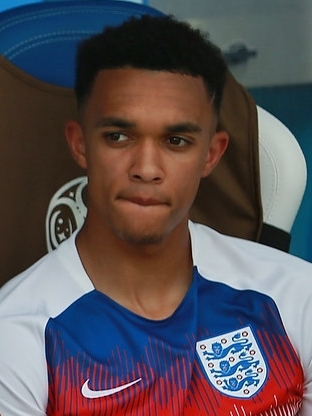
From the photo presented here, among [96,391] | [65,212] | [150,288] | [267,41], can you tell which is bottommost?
[96,391]

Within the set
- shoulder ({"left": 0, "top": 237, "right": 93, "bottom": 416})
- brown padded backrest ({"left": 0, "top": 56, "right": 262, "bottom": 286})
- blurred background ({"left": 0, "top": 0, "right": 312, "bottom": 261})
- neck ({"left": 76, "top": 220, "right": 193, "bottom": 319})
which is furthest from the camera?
blurred background ({"left": 0, "top": 0, "right": 312, "bottom": 261})

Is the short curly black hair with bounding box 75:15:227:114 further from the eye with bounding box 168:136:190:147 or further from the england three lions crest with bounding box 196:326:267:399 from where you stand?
A: the england three lions crest with bounding box 196:326:267:399

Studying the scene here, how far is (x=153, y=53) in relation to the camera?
1154 millimetres

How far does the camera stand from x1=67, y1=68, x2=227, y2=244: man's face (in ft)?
3.64

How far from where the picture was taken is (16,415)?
106 cm

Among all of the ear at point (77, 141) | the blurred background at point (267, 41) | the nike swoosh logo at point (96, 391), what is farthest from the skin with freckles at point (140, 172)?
the blurred background at point (267, 41)

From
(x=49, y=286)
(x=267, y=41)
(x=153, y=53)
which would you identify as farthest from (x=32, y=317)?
(x=267, y=41)

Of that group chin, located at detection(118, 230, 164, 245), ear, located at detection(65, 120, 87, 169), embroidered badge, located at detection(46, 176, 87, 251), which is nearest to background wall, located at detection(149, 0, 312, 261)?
embroidered badge, located at detection(46, 176, 87, 251)

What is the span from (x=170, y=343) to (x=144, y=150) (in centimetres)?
26

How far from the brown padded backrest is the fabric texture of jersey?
0.16 meters

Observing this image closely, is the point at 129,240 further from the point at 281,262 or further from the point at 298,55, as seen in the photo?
the point at 298,55

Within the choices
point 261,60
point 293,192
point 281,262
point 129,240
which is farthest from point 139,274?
point 261,60

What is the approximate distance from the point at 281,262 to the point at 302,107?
99 cm

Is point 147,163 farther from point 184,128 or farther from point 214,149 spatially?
point 214,149
